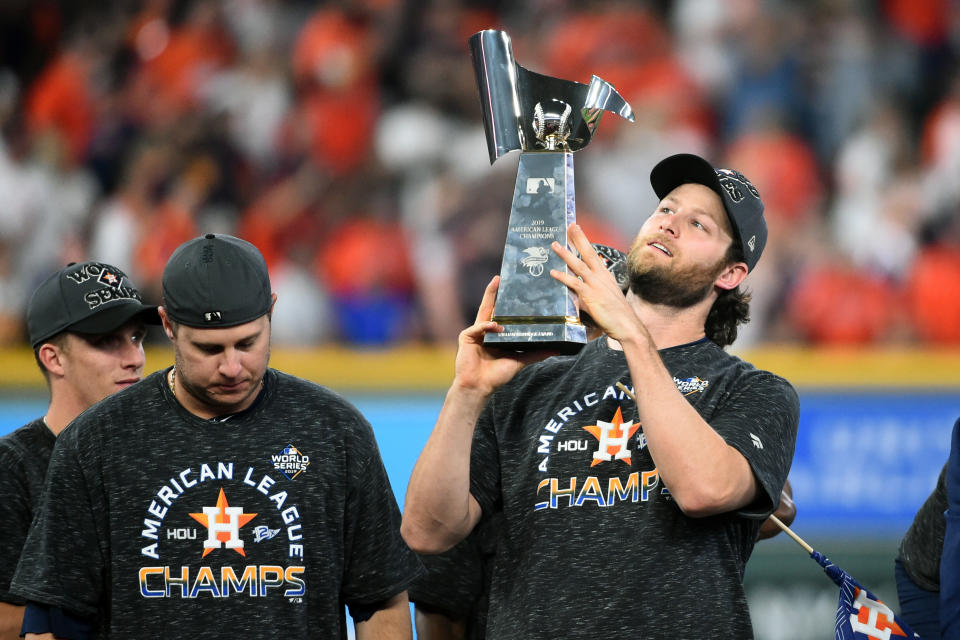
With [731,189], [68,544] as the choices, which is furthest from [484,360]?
[68,544]

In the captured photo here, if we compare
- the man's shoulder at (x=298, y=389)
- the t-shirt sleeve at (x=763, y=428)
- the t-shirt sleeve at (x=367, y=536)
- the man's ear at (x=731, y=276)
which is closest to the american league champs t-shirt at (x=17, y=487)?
the man's shoulder at (x=298, y=389)

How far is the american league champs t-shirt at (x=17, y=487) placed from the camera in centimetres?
292

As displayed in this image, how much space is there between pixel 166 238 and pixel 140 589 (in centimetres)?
482

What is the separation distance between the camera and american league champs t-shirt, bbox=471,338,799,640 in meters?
2.64

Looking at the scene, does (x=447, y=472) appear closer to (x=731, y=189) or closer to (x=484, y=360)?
(x=484, y=360)

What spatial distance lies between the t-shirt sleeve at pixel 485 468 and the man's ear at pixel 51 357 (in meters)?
1.16

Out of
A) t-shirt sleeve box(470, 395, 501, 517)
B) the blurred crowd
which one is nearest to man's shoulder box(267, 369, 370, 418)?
t-shirt sleeve box(470, 395, 501, 517)

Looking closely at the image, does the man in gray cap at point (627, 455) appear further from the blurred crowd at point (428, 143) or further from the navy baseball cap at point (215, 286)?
the blurred crowd at point (428, 143)

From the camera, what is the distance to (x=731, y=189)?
9.95ft

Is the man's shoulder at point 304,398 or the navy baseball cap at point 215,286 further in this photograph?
the man's shoulder at point 304,398

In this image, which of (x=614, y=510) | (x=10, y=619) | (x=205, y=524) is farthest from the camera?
(x=10, y=619)

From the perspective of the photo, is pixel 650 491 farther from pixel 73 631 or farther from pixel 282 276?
pixel 282 276

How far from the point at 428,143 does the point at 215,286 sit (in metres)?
4.87

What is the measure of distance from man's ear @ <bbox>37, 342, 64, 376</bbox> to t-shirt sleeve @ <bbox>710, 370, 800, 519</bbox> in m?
1.72
